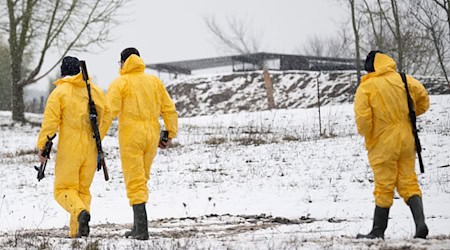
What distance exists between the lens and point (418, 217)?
20.5 feet

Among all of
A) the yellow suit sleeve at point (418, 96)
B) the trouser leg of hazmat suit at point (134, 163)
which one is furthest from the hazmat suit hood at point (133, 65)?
the yellow suit sleeve at point (418, 96)

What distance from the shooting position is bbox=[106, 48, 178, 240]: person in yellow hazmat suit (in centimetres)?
679

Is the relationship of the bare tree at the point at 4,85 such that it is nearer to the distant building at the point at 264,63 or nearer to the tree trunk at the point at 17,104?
the distant building at the point at 264,63

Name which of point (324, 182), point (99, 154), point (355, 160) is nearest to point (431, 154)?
point (355, 160)

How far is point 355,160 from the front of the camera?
13.3 metres

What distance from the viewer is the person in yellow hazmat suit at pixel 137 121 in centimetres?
679

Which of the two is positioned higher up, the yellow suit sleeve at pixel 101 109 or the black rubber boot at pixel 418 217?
the yellow suit sleeve at pixel 101 109

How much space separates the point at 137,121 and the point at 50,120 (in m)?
0.97

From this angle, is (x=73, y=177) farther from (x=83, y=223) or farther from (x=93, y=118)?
(x=93, y=118)

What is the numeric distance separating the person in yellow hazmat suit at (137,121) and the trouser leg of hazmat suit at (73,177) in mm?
479

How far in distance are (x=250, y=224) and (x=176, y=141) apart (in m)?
11.0

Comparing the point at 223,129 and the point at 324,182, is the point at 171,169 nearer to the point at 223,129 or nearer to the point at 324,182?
the point at 324,182

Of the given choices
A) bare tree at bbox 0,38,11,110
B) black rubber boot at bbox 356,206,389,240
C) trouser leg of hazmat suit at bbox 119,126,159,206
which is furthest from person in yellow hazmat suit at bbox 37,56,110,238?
bare tree at bbox 0,38,11,110

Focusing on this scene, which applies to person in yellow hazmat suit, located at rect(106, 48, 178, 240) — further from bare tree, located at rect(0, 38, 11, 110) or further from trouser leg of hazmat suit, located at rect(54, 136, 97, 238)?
bare tree, located at rect(0, 38, 11, 110)
